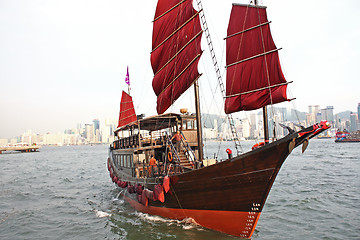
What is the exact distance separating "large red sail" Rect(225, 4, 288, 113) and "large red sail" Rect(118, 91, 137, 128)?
23.6 metres

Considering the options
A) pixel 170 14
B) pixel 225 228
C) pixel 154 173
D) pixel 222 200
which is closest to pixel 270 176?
pixel 222 200

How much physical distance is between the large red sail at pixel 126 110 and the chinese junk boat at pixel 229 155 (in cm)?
1743

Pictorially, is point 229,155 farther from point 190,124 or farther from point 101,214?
point 101,214

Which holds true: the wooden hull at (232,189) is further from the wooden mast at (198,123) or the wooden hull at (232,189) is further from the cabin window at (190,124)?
the cabin window at (190,124)

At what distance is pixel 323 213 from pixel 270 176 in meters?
7.76

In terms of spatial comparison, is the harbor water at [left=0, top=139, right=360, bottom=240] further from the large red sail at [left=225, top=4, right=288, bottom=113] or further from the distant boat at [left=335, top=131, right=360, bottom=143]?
the distant boat at [left=335, top=131, right=360, bottom=143]

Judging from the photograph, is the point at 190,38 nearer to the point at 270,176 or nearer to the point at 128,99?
the point at 270,176

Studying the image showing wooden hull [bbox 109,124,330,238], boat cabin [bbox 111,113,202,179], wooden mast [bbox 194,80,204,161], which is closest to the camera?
wooden hull [bbox 109,124,330,238]

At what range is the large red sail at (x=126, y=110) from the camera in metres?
34.5

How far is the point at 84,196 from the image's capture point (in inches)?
841

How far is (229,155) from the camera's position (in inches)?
424

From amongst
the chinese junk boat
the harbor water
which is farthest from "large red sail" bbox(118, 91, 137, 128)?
the chinese junk boat

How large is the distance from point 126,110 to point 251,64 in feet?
86.2

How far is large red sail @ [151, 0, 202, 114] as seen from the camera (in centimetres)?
1543
